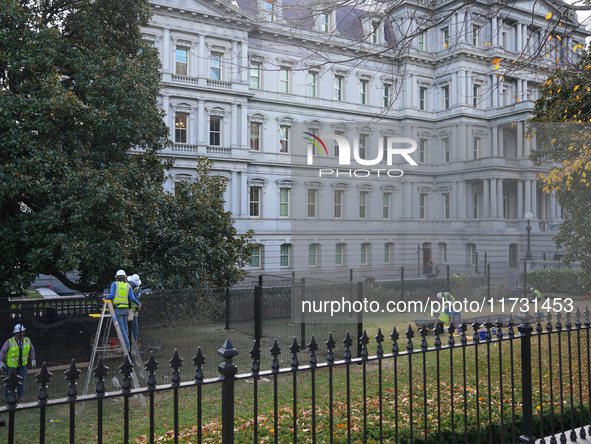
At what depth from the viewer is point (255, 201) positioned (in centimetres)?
3350

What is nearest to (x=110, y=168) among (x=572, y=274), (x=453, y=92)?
(x=572, y=274)

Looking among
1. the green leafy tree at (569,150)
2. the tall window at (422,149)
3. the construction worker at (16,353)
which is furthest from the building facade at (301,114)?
the construction worker at (16,353)

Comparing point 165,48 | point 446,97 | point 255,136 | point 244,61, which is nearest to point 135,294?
point 165,48

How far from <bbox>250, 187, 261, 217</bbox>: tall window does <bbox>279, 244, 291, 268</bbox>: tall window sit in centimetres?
292

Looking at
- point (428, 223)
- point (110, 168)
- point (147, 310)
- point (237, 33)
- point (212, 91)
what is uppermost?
point (237, 33)

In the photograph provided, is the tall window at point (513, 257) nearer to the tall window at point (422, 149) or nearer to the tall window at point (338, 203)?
the tall window at point (422, 149)

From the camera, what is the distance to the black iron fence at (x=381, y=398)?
3072 mm

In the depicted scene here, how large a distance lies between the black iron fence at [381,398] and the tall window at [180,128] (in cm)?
2257

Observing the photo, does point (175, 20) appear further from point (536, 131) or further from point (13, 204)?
point (536, 131)

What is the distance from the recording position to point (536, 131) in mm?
12461

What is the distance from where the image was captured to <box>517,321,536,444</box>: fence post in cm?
462

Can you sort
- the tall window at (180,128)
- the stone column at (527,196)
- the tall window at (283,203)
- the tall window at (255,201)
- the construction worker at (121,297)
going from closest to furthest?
1. the construction worker at (121,297)
2. the stone column at (527,196)
3. the tall window at (180,128)
4. the tall window at (255,201)
5. the tall window at (283,203)

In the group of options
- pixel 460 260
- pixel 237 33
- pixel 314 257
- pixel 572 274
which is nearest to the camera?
pixel 460 260

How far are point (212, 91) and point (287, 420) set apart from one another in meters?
27.7
